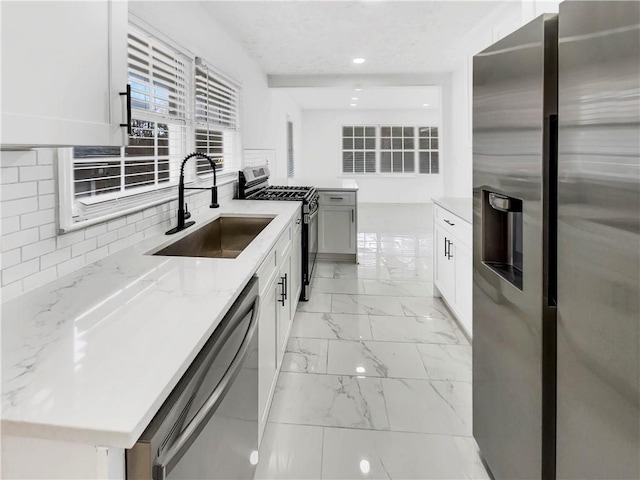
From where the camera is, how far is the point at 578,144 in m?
0.94

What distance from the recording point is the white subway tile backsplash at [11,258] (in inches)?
43.8

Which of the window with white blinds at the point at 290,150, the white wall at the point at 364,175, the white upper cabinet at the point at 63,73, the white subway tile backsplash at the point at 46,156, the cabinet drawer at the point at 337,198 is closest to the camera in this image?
the white upper cabinet at the point at 63,73

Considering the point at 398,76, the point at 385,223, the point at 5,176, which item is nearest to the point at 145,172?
the point at 5,176

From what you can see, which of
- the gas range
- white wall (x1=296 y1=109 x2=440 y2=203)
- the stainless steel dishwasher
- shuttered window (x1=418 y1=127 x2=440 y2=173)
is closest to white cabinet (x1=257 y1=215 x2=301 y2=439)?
the stainless steel dishwasher

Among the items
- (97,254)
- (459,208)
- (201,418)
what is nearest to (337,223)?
(459,208)

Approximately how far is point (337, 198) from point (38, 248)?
3.96 meters

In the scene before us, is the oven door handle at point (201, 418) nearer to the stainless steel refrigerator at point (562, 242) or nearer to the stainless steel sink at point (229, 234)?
the stainless steel refrigerator at point (562, 242)

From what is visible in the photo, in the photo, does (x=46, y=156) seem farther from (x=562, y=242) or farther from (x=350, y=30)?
(x=350, y=30)

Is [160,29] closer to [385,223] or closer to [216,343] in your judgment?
[216,343]

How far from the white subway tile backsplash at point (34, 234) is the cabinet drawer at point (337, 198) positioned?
140 inches

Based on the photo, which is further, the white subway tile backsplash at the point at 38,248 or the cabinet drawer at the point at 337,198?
the cabinet drawer at the point at 337,198

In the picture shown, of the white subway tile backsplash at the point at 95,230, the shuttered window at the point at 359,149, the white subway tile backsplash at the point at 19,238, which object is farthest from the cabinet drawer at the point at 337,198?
the shuttered window at the point at 359,149

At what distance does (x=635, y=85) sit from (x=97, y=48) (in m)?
1.19

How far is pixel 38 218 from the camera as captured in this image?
1260 mm
